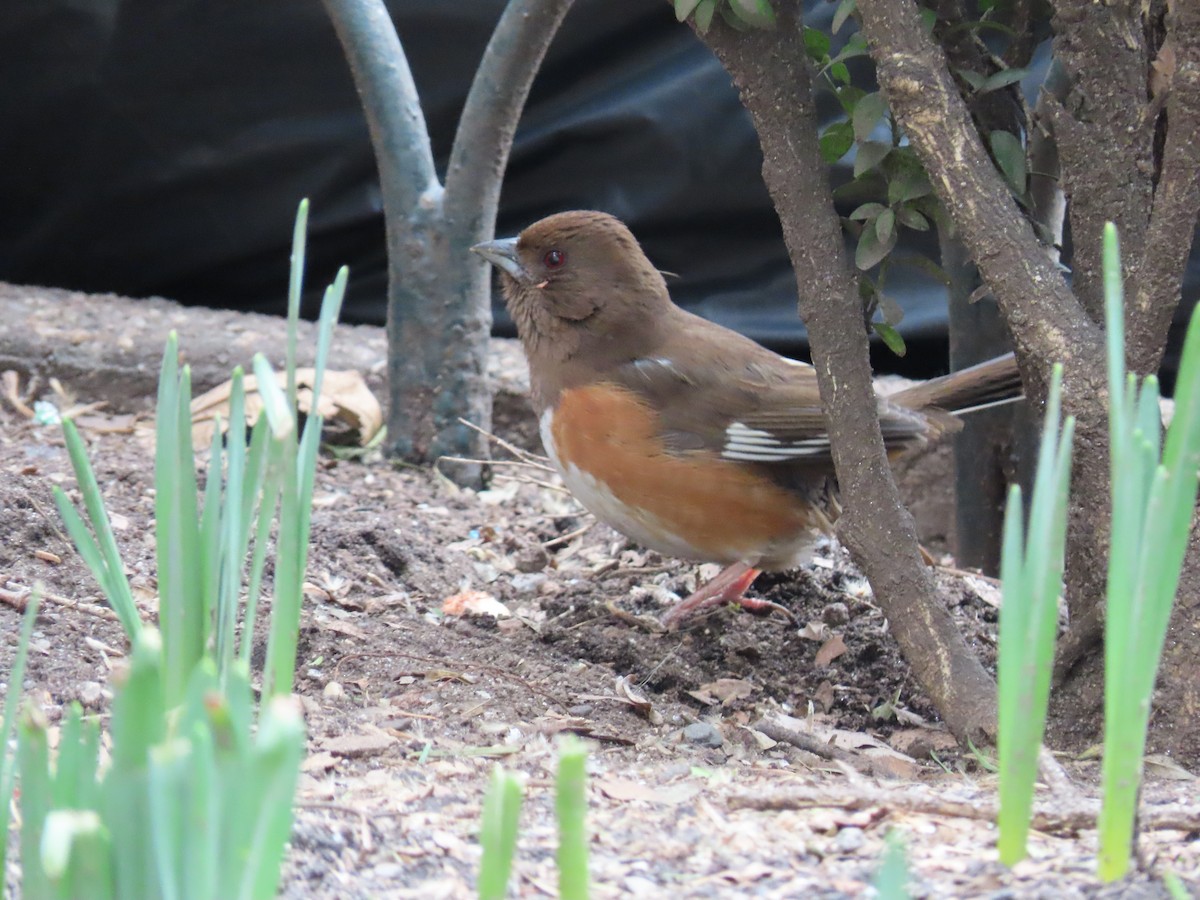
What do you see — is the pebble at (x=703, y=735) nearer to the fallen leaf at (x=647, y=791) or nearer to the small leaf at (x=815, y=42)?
the fallen leaf at (x=647, y=791)

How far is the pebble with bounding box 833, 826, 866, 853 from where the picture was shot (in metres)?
1.47

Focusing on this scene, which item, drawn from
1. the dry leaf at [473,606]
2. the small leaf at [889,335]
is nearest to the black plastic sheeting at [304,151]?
the dry leaf at [473,606]

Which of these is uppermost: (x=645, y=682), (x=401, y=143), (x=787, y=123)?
(x=401, y=143)

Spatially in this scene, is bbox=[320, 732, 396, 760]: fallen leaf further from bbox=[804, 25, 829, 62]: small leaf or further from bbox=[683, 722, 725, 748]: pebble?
bbox=[804, 25, 829, 62]: small leaf

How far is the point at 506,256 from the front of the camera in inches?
132

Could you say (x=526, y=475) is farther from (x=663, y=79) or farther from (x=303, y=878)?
(x=303, y=878)

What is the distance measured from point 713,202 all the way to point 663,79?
581 millimetres

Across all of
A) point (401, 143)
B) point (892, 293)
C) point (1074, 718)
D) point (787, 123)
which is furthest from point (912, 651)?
point (892, 293)

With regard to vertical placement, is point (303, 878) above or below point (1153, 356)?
below

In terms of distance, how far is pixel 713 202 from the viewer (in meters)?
6.01

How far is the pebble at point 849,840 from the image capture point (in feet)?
4.83

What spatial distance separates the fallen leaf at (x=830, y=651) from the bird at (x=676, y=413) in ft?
0.85

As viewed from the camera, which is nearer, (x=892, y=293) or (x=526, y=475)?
(x=526, y=475)

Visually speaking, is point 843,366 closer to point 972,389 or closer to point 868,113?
point 868,113
